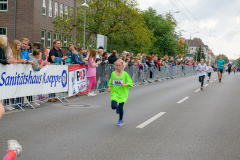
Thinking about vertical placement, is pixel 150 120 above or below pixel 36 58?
below

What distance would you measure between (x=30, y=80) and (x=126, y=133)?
16.2 ft

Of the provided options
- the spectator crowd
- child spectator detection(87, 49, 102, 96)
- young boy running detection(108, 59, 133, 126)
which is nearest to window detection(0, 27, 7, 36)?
the spectator crowd

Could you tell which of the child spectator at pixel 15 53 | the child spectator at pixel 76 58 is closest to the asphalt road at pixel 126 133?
the child spectator at pixel 15 53

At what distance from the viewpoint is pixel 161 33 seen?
7406 cm

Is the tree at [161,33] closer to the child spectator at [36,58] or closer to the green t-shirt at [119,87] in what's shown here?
the child spectator at [36,58]

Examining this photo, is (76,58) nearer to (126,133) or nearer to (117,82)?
(117,82)

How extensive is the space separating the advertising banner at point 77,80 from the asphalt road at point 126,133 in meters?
2.63

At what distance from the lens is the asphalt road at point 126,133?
5.76m

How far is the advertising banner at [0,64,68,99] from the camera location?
10.3 metres

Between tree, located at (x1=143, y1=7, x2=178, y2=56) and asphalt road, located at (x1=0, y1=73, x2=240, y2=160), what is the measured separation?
61.8 meters

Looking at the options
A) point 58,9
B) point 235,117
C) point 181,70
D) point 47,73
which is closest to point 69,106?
point 47,73

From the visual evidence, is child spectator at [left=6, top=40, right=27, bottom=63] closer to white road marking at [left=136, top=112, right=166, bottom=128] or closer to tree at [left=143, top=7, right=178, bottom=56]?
white road marking at [left=136, top=112, right=166, bottom=128]

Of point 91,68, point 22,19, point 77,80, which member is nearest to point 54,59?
point 77,80

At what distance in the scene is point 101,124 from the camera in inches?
340
